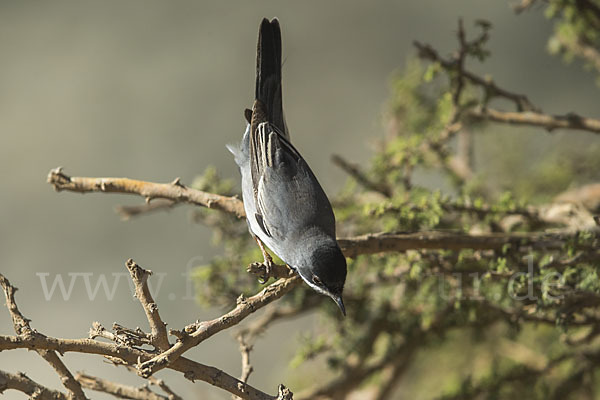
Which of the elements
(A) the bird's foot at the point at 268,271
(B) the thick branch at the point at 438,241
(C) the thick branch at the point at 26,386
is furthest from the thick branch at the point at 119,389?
(B) the thick branch at the point at 438,241

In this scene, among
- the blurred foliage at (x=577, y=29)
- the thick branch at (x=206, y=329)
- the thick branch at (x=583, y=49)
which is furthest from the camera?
the thick branch at (x=583, y=49)

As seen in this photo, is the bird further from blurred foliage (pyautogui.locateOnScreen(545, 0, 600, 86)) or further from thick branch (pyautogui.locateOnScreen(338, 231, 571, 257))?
blurred foliage (pyautogui.locateOnScreen(545, 0, 600, 86))

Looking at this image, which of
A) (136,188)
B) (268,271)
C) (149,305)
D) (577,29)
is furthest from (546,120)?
(149,305)

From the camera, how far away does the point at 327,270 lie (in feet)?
6.06

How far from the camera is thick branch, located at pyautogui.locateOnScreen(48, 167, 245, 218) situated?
195cm

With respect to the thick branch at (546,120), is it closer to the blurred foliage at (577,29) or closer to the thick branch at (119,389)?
the blurred foliage at (577,29)

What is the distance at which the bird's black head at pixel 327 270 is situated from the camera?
1839 millimetres

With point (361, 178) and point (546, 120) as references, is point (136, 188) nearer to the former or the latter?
point (361, 178)

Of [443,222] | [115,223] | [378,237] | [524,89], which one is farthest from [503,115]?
[115,223]

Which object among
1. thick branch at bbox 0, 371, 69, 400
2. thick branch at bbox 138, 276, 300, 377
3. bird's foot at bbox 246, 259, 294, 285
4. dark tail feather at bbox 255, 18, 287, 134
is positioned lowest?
thick branch at bbox 138, 276, 300, 377

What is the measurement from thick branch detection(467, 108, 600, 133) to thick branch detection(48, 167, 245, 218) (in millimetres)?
1200

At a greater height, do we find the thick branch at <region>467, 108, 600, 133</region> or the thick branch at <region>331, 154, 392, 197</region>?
the thick branch at <region>331, 154, 392, 197</region>

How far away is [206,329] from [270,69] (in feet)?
4.24

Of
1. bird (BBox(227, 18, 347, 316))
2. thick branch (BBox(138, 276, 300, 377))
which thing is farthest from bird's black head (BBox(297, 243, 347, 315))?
thick branch (BBox(138, 276, 300, 377))
